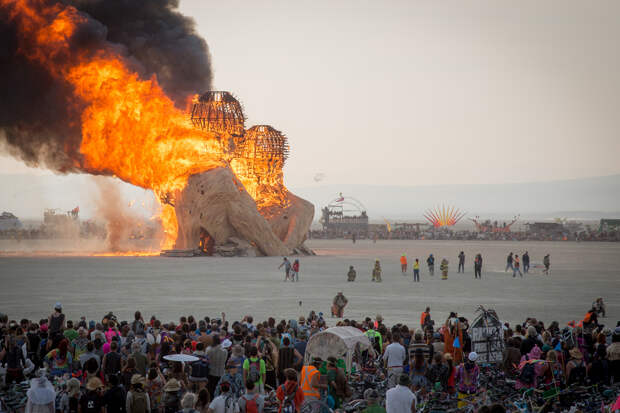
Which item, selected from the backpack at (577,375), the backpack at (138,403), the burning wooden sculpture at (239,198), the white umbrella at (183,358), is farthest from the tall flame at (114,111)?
the backpack at (138,403)

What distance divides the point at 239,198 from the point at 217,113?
8.74 metres

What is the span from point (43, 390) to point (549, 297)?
73.1ft

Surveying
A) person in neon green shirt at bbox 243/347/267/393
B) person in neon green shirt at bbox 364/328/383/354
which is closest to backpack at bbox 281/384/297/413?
person in neon green shirt at bbox 243/347/267/393

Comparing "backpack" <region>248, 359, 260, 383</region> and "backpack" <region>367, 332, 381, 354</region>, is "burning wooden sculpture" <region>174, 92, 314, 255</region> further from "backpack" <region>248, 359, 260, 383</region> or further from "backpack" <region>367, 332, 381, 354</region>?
"backpack" <region>248, 359, 260, 383</region>

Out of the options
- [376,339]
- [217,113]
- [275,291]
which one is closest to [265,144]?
[217,113]

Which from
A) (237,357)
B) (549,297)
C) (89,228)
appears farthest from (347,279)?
(89,228)

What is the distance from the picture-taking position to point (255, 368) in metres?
10.8

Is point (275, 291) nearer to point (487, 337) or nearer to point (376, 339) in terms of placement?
point (376, 339)

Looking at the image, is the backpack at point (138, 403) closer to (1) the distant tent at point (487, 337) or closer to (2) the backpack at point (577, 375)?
(1) the distant tent at point (487, 337)

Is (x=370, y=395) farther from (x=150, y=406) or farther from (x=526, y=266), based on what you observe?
(x=526, y=266)

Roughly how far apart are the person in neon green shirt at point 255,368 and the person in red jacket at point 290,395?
38.5 inches

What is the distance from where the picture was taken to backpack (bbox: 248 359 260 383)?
10.7m

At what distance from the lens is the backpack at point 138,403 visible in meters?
9.11

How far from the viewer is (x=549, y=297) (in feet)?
90.0
